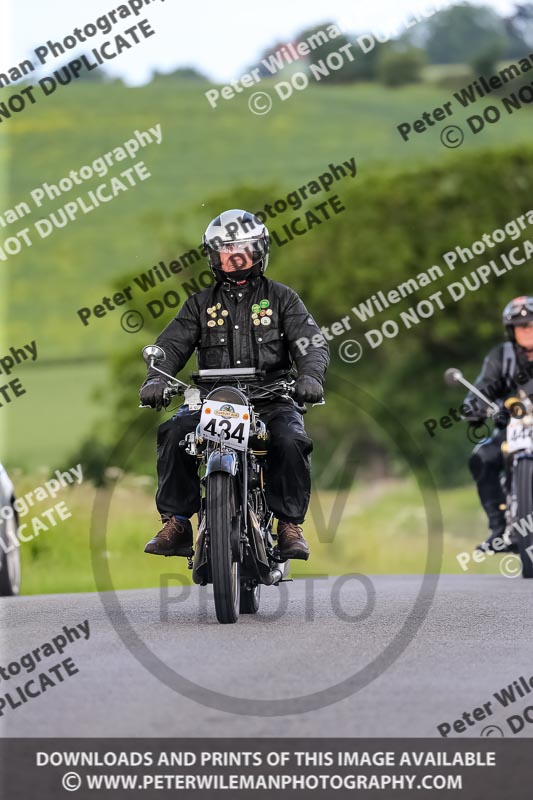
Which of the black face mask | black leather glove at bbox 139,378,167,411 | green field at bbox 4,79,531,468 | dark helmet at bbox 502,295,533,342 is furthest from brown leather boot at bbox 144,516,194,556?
green field at bbox 4,79,531,468

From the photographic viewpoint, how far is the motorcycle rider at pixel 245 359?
32.4 ft

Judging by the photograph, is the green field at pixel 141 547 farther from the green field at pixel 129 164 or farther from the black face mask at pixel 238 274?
the green field at pixel 129 164

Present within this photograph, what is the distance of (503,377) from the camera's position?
49.0 feet

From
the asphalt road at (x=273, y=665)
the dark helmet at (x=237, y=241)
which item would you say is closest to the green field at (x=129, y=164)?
the asphalt road at (x=273, y=665)

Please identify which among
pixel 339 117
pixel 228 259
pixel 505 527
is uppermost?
pixel 339 117

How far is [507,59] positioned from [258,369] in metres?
93.2

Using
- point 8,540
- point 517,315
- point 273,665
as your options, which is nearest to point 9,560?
point 8,540

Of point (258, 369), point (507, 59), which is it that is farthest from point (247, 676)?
Answer: point (507, 59)

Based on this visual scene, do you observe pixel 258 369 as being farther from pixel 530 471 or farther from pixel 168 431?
pixel 530 471

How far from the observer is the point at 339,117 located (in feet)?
277

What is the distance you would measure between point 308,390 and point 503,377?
5.43 m

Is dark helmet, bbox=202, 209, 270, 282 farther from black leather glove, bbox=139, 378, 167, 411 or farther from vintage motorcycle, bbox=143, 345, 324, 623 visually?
black leather glove, bbox=139, 378, 167, 411

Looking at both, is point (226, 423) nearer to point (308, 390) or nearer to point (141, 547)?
point (308, 390)
